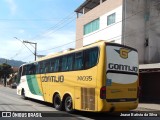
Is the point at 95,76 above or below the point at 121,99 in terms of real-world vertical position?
above

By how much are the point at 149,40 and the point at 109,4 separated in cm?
578

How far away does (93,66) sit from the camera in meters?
14.2

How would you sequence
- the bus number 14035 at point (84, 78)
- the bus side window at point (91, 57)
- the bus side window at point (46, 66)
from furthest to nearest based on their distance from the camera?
the bus side window at point (46, 66)
the bus number 14035 at point (84, 78)
the bus side window at point (91, 57)

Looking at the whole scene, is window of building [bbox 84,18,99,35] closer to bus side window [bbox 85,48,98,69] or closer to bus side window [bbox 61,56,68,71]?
bus side window [bbox 61,56,68,71]

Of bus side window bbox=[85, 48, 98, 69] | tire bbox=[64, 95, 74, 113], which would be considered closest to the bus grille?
bus side window bbox=[85, 48, 98, 69]

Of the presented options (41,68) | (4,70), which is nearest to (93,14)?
(41,68)

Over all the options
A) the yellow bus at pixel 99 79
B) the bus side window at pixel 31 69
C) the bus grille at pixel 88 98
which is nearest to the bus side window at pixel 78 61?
the yellow bus at pixel 99 79

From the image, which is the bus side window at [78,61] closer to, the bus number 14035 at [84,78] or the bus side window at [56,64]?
the bus number 14035 at [84,78]

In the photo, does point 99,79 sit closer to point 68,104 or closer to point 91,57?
point 91,57

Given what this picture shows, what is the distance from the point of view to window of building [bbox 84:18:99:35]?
3747 centimetres

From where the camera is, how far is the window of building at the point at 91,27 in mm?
37472

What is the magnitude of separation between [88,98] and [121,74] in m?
1.78

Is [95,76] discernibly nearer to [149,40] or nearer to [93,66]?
[93,66]

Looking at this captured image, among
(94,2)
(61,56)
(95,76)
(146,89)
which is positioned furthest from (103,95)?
(94,2)
